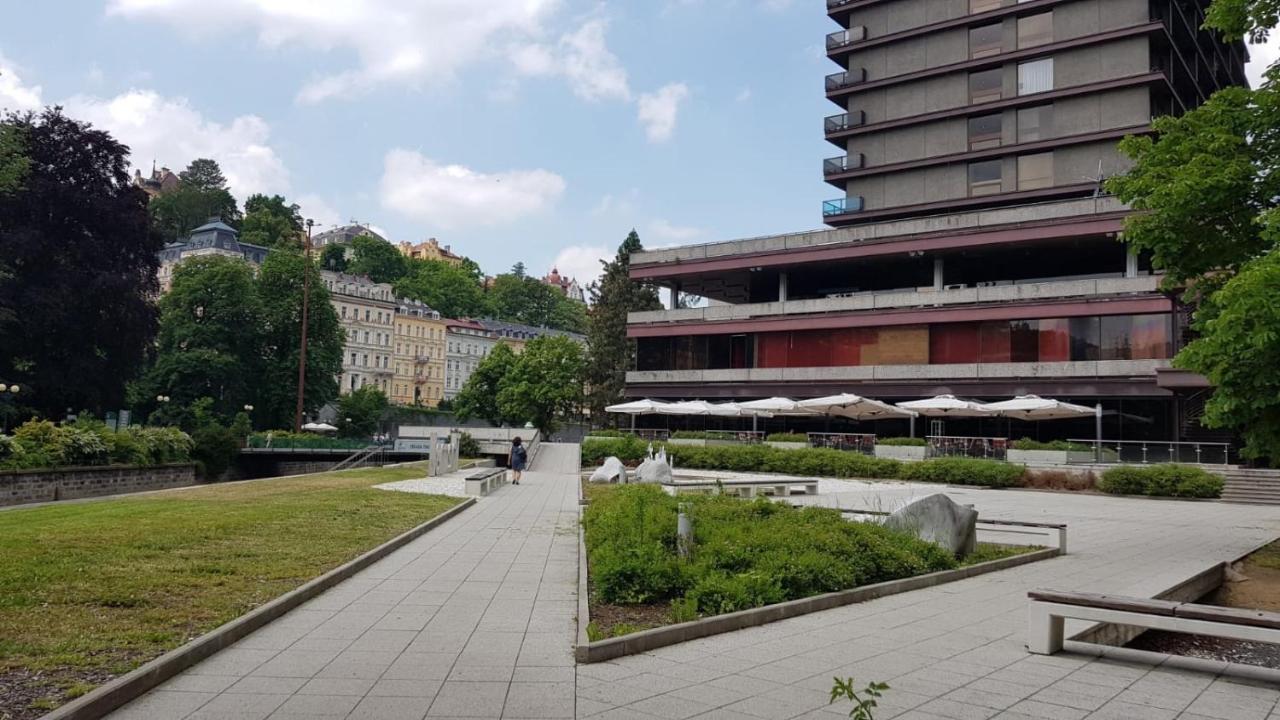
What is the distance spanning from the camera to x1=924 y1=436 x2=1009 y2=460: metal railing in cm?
3388

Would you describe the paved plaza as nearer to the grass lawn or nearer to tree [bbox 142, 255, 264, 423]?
the grass lawn

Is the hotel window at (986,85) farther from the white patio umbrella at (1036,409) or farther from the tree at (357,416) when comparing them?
the tree at (357,416)

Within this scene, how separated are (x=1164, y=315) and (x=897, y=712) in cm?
4090

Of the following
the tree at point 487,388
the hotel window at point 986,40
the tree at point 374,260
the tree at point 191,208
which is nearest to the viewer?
the hotel window at point 986,40

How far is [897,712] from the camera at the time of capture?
6.11 meters

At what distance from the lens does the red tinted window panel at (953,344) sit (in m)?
46.2

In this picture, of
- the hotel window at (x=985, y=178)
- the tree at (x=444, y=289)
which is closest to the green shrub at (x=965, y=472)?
the hotel window at (x=985, y=178)

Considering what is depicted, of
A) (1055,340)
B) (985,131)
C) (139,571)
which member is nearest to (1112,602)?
(139,571)

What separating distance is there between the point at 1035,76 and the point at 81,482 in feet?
158

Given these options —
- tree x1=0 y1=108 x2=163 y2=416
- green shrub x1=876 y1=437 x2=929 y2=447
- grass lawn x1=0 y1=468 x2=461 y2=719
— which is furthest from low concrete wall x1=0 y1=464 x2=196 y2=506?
green shrub x1=876 y1=437 x2=929 y2=447

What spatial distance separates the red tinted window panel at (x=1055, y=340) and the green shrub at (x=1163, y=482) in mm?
15058

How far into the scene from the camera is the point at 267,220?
120 meters

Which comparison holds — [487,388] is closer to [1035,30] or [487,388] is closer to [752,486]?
[1035,30]

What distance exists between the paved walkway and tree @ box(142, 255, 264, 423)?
197ft
